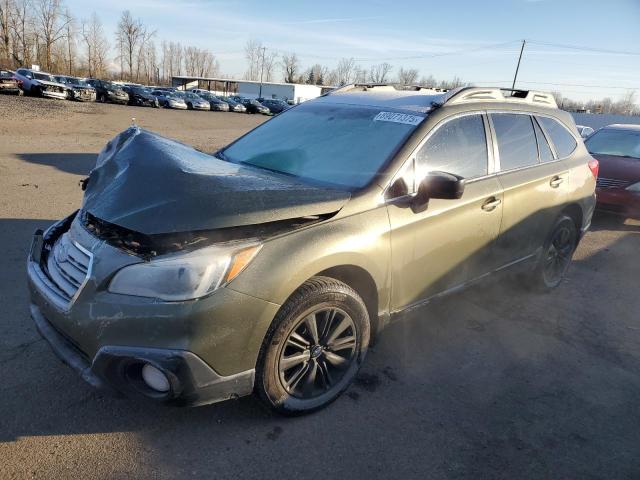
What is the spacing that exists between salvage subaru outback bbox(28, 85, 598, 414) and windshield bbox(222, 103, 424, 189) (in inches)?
0.6

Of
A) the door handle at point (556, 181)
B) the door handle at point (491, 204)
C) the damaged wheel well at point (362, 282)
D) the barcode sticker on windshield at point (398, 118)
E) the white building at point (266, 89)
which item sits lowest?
the damaged wheel well at point (362, 282)

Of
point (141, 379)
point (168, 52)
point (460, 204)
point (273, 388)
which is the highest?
point (168, 52)

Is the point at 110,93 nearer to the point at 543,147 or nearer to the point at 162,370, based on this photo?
the point at 543,147

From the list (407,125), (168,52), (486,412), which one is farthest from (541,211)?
(168,52)

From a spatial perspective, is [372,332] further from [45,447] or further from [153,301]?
[45,447]

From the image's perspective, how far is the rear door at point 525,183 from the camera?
12.6 ft

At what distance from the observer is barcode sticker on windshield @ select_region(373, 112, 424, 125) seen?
10.7 ft

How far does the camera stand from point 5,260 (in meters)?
4.47

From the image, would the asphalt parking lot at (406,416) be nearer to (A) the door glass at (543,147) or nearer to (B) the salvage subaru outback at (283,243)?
(B) the salvage subaru outback at (283,243)

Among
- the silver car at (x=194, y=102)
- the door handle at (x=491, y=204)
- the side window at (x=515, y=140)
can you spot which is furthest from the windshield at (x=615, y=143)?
the silver car at (x=194, y=102)

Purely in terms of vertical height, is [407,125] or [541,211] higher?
[407,125]

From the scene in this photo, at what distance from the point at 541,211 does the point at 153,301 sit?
11.5 feet

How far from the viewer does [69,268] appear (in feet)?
8.18

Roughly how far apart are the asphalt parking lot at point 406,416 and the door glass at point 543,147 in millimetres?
1463
